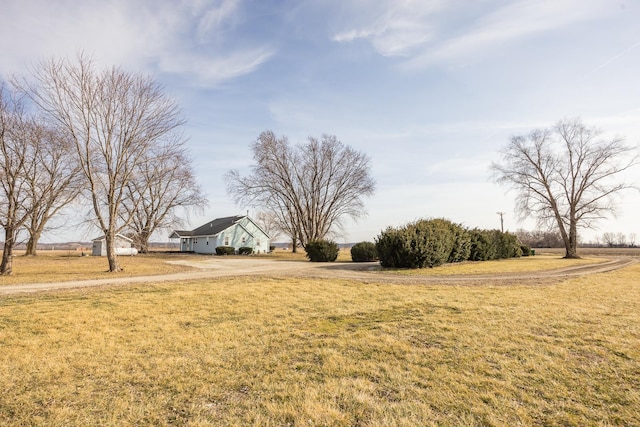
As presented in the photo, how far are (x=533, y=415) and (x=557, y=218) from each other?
115 feet

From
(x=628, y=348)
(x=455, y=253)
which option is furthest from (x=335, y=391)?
(x=455, y=253)

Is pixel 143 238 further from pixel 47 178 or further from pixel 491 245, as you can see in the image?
pixel 491 245

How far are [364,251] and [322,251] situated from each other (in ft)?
12.6

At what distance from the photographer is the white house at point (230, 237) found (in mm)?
44062

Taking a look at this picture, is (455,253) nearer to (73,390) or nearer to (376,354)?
(376,354)

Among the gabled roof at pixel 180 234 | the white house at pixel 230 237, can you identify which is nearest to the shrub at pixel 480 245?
the white house at pixel 230 237

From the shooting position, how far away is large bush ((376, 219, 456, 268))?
17.5m

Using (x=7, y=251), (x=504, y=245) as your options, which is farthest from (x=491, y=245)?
(x=7, y=251)

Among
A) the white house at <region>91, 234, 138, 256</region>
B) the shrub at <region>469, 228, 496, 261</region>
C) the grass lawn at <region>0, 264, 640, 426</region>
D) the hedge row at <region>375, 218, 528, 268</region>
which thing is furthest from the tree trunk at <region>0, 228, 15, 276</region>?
the shrub at <region>469, 228, 496, 261</region>

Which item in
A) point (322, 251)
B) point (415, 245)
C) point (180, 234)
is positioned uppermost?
point (180, 234)

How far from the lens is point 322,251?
27422 mm

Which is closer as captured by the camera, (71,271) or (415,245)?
(71,271)

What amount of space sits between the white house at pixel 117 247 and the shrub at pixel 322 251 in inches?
1046

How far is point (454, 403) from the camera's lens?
3.09 meters
